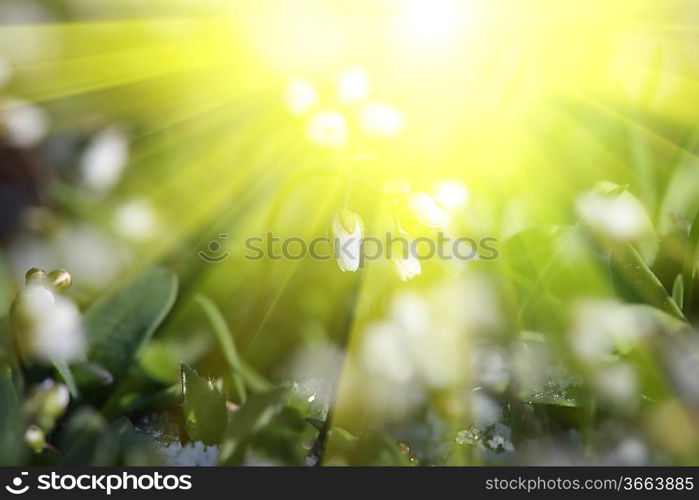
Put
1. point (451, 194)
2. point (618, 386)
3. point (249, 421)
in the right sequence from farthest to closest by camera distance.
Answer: point (451, 194) < point (618, 386) < point (249, 421)

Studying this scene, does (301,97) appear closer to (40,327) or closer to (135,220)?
(135,220)

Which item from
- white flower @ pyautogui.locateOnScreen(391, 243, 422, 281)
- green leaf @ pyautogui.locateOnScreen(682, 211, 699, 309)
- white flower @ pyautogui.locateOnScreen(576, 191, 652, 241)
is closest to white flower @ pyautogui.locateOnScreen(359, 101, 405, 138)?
white flower @ pyautogui.locateOnScreen(391, 243, 422, 281)

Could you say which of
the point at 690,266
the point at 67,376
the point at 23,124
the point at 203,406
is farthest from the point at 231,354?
the point at 690,266

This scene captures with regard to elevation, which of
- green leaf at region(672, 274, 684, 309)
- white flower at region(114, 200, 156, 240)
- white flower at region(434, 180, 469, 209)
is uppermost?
white flower at region(434, 180, 469, 209)

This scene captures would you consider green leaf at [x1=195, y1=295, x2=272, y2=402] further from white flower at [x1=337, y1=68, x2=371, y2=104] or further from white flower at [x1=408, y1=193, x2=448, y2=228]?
white flower at [x1=337, y1=68, x2=371, y2=104]

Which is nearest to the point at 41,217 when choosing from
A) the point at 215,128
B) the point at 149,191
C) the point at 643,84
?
the point at 149,191

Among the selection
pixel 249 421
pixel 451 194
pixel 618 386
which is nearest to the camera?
pixel 249 421

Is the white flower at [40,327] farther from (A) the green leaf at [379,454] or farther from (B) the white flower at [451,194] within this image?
(B) the white flower at [451,194]
